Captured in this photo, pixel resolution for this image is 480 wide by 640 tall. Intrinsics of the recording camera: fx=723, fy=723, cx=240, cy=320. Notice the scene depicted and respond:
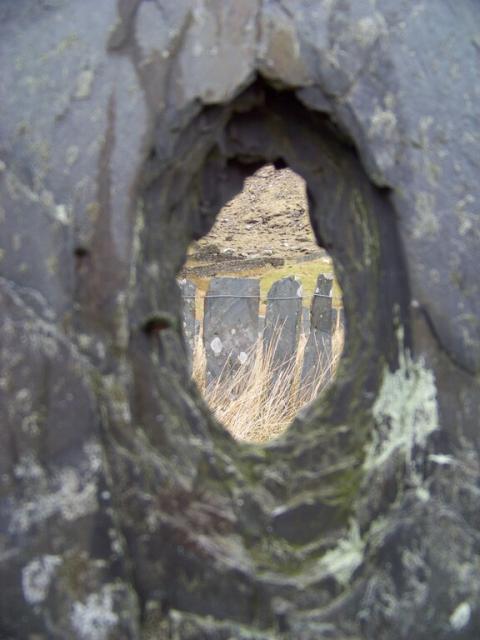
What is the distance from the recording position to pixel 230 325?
18.8 ft

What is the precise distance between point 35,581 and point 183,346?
0.59 metres

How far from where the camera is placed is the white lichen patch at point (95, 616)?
1.47 meters

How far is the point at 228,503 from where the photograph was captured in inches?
61.9

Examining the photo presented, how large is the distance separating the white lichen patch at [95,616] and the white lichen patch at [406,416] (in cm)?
63

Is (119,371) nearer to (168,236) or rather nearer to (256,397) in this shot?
(168,236)

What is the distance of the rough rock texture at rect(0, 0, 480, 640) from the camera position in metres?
A: 1.49

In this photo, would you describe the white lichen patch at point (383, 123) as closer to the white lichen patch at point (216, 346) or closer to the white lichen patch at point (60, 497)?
the white lichen patch at point (60, 497)

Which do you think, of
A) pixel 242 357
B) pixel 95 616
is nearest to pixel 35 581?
pixel 95 616

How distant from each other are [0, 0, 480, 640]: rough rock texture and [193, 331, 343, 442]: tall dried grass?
103 inches

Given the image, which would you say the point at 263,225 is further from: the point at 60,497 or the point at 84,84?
the point at 60,497

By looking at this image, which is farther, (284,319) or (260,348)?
(284,319)

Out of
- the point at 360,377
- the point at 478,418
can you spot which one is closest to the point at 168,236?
the point at 360,377

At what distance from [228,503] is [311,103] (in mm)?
908

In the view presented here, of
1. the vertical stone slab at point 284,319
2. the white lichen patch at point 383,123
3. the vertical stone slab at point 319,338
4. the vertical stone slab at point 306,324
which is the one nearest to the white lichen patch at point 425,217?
the white lichen patch at point 383,123
